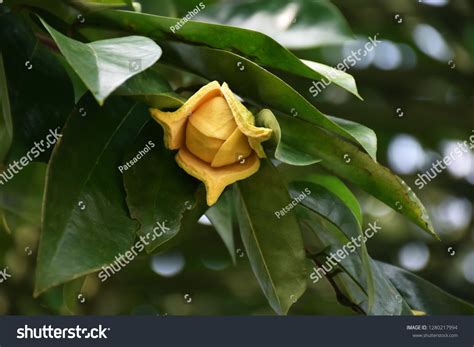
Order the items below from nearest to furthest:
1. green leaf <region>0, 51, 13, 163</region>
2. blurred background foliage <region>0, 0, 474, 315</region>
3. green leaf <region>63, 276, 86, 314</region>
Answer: green leaf <region>0, 51, 13, 163</region>, green leaf <region>63, 276, 86, 314</region>, blurred background foliage <region>0, 0, 474, 315</region>

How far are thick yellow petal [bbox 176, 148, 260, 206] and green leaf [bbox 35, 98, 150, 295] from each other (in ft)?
0.14

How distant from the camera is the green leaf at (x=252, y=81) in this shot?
0.48m

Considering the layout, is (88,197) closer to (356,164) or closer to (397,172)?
(356,164)

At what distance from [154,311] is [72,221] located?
57cm

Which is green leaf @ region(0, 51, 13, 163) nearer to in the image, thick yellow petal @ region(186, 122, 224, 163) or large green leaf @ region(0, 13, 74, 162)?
large green leaf @ region(0, 13, 74, 162)

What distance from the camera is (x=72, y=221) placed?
0.46 m

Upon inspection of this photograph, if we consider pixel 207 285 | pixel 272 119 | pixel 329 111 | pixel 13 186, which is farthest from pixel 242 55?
pixel 207 285

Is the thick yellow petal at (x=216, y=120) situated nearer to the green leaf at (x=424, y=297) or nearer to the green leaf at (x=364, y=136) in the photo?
the green leaf at (x=364, y=136)

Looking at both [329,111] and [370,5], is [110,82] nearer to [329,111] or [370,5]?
[329,111]

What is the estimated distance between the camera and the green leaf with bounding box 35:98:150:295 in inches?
17.2

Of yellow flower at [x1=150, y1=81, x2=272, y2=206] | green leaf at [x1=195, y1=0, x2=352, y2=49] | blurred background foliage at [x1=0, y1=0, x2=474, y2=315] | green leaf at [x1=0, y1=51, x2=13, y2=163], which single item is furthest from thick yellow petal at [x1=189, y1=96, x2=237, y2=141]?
blurred background foliage at [x1=0, y1=0, x2=474, y2=315]

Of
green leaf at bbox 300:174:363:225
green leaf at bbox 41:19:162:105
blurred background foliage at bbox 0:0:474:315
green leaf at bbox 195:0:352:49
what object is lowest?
blurred background foliage at bbox 0:0:474:315

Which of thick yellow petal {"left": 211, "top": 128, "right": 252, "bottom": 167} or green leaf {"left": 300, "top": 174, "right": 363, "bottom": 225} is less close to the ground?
thick yellow petal {"left": 211, "top": 128, "right": 252, "bottom": 167}

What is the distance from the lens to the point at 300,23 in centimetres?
71
